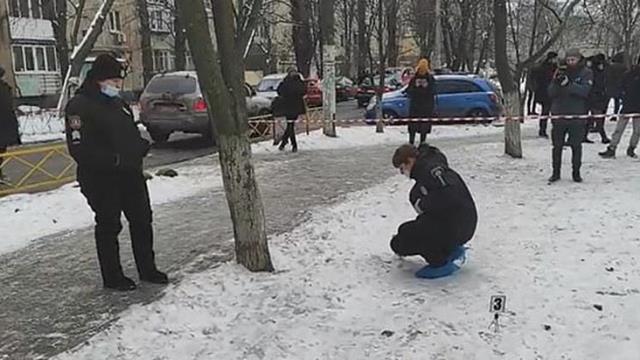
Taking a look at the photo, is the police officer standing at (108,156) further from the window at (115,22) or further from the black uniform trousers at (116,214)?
the window at (115,22)

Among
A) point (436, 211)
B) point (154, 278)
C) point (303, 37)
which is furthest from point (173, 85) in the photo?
point (303, 37)

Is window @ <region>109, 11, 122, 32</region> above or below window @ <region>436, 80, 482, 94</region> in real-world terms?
above

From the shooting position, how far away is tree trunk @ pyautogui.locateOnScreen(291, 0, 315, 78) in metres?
30.5

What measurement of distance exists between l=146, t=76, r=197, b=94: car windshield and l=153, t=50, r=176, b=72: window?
4077cm

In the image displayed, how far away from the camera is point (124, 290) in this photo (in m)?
5.70

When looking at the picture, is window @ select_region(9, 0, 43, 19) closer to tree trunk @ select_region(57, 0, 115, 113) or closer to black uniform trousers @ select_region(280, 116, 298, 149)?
tree trunk @ select_region(57, 0, 115, 113)

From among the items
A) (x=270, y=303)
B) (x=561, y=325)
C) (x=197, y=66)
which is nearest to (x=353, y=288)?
(x=270, y=303)

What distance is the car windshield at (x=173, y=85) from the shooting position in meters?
16.5

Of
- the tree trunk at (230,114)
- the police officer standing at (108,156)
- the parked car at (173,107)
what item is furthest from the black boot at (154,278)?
the parked car at (173,107)

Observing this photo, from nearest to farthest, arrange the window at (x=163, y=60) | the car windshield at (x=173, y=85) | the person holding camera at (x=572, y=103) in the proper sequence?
the person holding camera at (x=572, y=103)
the car windshield at (x=173, y=85)
the window at (x=163, y=60)

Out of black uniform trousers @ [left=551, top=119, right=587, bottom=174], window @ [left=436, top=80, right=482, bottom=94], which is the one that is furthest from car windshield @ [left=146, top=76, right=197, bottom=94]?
black uniform trousers @ [left=551, top=119, right=587, bottom=174]

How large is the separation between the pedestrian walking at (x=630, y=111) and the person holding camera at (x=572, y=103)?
271cm

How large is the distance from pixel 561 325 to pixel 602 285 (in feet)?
2.88

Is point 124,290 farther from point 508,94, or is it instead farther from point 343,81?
point 343,81
